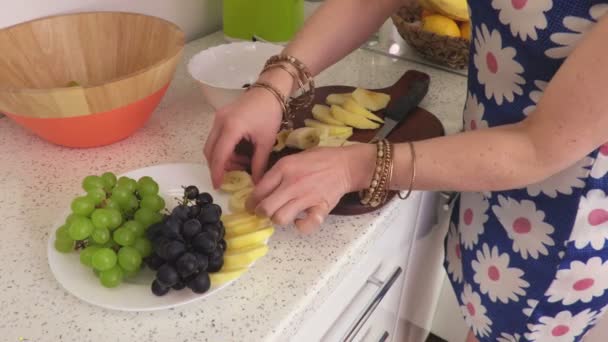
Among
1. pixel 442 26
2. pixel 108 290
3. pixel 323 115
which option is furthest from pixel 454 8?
pixel 108 290

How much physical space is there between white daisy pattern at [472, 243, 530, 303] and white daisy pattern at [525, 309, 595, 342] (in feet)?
0.19

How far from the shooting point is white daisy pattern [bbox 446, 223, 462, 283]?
2.84ft

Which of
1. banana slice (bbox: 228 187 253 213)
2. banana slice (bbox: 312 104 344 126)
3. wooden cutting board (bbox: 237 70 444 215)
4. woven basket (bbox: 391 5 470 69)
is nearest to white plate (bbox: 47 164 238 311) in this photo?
banana slice (bbox: 228 187 253 213)

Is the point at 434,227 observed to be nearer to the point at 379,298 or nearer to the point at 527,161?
the point at 379,298

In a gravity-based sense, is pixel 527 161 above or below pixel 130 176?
above

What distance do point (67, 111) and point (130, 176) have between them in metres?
0.12

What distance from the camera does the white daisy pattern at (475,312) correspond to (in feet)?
2.72

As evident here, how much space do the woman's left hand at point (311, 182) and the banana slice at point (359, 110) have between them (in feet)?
0.79

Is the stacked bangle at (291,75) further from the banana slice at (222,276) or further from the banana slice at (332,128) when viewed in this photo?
the banana slice at (222,276)

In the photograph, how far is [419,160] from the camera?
22.2 inches

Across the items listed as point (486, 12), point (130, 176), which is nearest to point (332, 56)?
point (486, 12)

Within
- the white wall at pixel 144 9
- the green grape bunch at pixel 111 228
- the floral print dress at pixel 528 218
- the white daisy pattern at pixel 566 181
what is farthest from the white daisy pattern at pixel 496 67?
the white wall at pixel 144 9

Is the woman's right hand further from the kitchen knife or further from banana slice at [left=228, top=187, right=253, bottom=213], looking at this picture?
the kitchen knife

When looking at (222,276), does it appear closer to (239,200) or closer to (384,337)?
(239,200)
